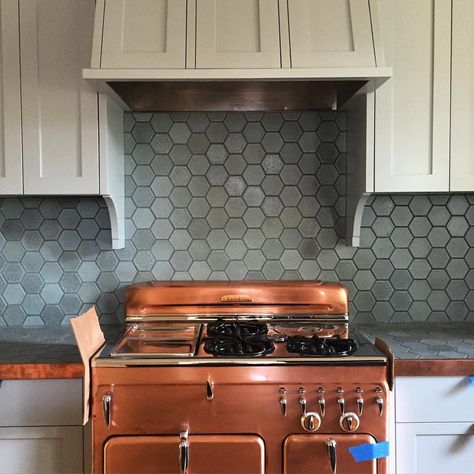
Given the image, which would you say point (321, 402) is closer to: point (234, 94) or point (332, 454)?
point (332, 454)

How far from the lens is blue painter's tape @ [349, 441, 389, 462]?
1.38m

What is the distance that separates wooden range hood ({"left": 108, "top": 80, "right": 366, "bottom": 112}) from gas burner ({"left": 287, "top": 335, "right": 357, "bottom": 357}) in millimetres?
895

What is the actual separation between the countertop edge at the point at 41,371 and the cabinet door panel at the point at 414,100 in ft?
4.00

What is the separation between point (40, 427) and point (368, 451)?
1.00m

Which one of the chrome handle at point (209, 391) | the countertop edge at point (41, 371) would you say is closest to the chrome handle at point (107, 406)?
the countertop edge at point (41, 371)

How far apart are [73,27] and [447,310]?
1901 millimetres

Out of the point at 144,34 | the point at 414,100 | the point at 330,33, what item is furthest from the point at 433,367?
the point at 144,34

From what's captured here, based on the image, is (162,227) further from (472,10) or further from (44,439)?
(472,10)

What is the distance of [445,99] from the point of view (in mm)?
1744

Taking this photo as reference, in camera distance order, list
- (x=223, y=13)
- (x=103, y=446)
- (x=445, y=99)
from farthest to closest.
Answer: (x=445, y=99), (x=223, y=13), (x=103, y=446)

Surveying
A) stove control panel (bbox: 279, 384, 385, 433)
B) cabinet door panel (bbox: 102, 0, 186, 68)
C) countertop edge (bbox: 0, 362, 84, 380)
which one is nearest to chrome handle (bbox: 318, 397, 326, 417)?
stove control panel (bbox: 279, 384, 385, 433)

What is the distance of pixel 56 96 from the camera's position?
171cm

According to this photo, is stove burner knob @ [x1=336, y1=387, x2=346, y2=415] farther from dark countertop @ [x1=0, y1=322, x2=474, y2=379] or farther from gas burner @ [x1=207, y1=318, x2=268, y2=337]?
gas burner @ [x1=207, y1=318, x2=268, y2=337]

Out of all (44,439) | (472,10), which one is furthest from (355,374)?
(472,10)
